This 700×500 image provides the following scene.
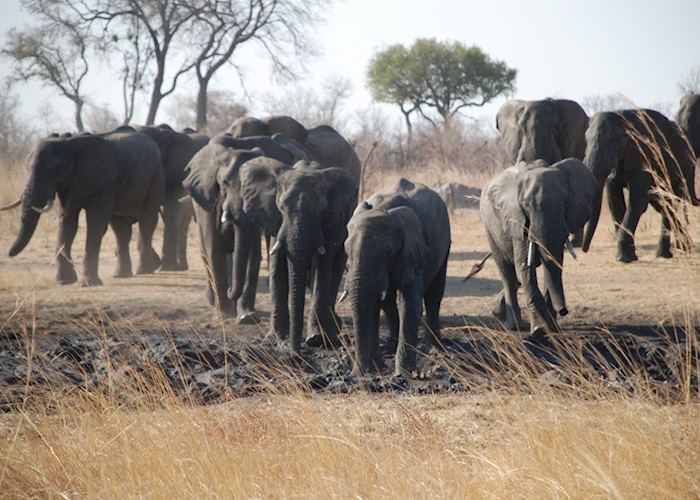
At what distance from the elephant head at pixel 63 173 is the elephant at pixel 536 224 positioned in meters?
5.95

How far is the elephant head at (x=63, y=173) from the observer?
1348 cm

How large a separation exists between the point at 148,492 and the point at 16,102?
1600 inches

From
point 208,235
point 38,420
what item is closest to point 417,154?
point 208,235

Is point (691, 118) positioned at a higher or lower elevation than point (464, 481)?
higher

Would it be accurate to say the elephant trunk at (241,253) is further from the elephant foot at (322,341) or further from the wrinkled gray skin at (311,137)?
the wrinkled gray skin at (311,137)

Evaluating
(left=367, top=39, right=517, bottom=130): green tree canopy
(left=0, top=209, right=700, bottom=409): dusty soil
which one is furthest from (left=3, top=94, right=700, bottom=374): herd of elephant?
(left=367, top=39, right=517, bottom=130): green tree canopy

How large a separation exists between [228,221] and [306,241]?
6.00 feet

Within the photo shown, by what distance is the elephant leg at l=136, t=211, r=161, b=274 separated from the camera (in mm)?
14992

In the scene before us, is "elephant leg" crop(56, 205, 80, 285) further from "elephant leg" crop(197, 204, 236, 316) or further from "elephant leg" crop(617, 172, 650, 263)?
"elephant leg" crop(617, 172, 650, 263)

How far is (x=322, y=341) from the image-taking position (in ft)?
29.9

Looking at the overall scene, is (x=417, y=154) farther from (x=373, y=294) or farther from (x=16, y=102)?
(x=373, y=294)

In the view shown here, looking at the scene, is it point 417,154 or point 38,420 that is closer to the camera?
point 38,420

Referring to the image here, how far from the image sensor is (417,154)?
35.9 meters

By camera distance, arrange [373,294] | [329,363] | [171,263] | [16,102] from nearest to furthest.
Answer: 1. [373,294]
2. [329,363]
3. [171,263]
4. [16,102]
